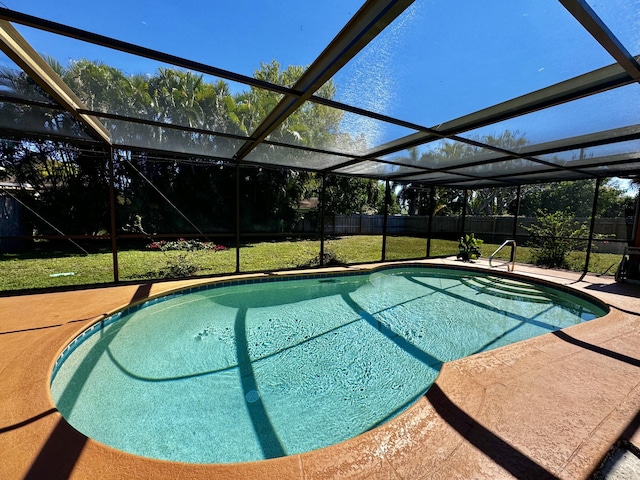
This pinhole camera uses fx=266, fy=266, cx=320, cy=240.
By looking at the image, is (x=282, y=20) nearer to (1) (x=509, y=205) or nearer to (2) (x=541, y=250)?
(2) (x=541, y=250)

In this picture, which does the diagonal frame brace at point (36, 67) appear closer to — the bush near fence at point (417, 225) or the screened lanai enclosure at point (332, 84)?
the screened lanai enclosure at point (332, 84)

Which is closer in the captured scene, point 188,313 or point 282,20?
point 282,20

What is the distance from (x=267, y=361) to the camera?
3.08 m

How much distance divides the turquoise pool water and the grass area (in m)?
2.60

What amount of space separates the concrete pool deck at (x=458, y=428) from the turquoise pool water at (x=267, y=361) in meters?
0.46

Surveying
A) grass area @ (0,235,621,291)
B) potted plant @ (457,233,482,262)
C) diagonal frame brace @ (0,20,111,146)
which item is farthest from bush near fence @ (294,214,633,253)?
diagonal frame brace @ (0,20,111,146)

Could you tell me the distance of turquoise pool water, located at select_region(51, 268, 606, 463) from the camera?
6.94ft

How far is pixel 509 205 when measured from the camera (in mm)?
22641

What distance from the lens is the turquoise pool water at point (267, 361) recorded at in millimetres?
2115

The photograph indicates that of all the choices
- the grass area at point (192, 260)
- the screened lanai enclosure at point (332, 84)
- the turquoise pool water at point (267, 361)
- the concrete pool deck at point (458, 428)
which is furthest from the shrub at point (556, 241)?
the concrete pool deck at point (458, 428)

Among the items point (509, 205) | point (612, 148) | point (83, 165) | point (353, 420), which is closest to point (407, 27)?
point (353, 420)

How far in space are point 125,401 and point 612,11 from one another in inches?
177

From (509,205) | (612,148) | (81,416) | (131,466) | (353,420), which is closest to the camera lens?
(131,466)

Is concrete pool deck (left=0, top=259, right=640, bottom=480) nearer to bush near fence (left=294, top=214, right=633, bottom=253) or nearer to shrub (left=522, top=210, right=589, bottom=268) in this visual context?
shrub (left=522, top=210, right=589, bottom=268)
